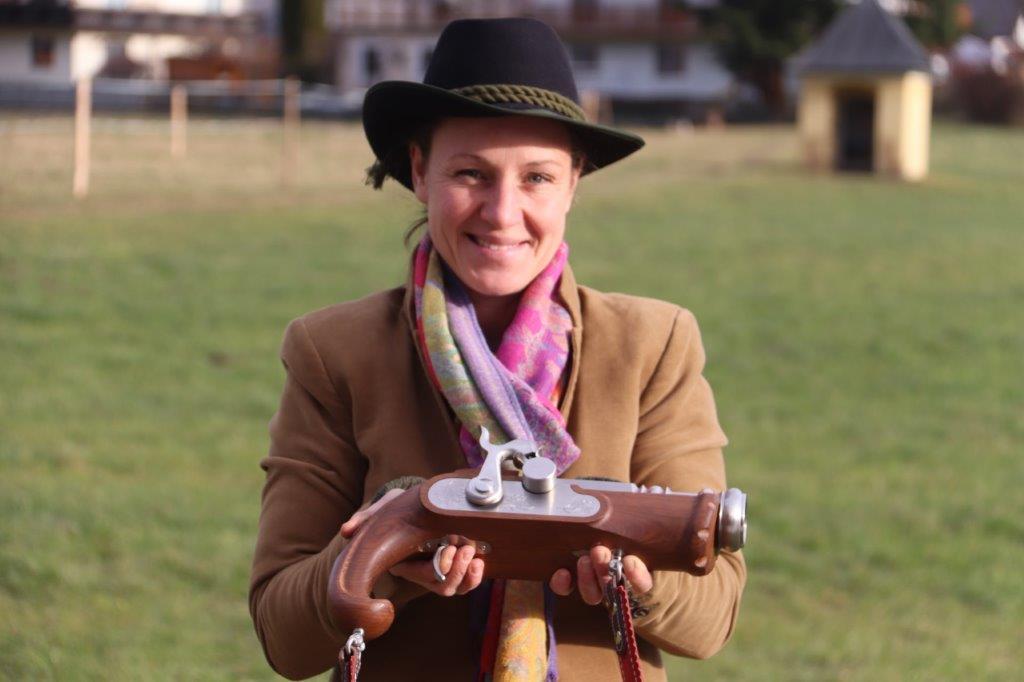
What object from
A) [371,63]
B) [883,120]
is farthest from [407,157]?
[371,63]

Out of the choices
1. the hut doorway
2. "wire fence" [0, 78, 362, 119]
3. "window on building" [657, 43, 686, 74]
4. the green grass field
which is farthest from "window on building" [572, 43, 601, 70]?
the green grass field

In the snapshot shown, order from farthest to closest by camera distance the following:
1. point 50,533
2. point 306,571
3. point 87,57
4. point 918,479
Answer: point 87,57 → point 918,479 → point 50,533 → point 306,571

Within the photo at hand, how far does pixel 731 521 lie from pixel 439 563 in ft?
1.63

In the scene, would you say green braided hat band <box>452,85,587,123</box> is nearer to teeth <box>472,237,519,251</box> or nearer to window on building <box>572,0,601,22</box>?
teeth <box>472,237,519,251</box>

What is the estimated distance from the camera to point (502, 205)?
2.75 metres

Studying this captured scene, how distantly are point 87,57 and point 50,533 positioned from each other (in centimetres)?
5472

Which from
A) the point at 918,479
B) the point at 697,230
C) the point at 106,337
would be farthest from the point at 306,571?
the point at 697,230

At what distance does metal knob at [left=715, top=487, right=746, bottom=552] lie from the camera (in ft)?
8.15

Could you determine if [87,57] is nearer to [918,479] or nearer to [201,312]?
[201,312]

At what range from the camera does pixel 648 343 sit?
9.61 feet

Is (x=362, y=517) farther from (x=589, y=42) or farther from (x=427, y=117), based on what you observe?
(x=589, y=42)

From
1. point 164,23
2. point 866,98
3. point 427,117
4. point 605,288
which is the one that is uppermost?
point 164,23

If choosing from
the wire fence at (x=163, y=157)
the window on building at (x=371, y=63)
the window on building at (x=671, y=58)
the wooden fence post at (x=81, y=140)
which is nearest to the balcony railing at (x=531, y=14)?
the window on building at (x=671, y=58)

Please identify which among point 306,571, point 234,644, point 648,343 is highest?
point 648,343
